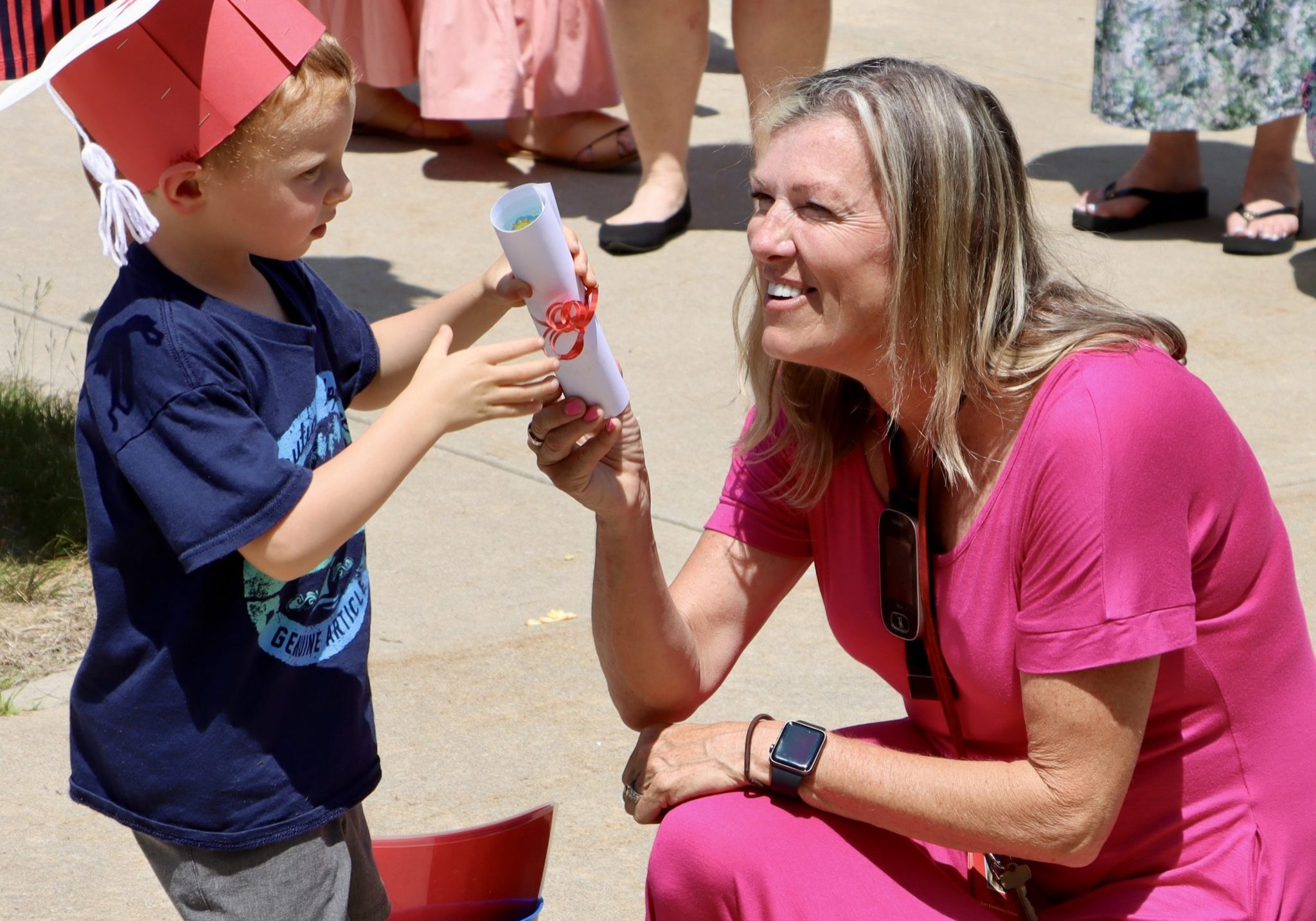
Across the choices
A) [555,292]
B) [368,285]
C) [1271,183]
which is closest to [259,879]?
[555,292]

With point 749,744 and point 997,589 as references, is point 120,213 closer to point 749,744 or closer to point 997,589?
point 749,744

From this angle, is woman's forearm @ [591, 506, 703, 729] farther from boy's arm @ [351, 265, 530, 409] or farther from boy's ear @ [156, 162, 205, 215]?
boy's ear @ [156, 162, 205, 215]

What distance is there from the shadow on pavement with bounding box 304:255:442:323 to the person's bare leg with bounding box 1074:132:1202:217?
2.39 m

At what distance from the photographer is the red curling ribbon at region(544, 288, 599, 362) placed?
2041mm

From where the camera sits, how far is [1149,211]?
19.1ft

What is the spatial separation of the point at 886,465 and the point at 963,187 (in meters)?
0.43

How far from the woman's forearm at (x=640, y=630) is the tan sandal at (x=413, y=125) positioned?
4.67 m

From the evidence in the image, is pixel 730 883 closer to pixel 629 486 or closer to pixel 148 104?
pixel 629 486

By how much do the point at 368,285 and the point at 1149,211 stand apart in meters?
2.77

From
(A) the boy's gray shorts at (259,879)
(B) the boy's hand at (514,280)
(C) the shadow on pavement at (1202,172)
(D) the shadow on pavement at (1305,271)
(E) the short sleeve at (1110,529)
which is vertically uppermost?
(B) the boy's hand at (514,280)

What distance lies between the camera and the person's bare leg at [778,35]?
206 inches

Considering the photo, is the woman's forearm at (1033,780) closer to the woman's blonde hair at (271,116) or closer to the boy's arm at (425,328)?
the boy's arm at (425,328)

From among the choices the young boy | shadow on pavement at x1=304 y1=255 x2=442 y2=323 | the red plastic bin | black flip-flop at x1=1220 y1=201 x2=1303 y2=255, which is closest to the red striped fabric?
the young boy

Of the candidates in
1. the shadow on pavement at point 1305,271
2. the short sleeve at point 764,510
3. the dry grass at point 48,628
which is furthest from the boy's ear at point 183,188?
the shadow on pavement at point 1305,271
